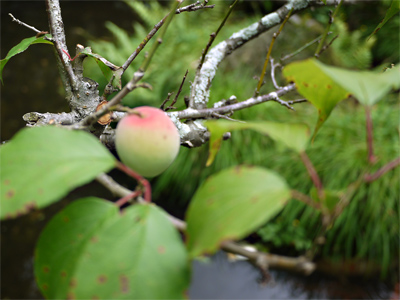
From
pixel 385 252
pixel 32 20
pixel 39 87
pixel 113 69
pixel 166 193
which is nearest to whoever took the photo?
pixel 113 69

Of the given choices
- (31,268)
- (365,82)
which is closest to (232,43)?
(365,82)

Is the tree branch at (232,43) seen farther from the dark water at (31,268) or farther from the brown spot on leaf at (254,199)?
the dark water at (31,268)

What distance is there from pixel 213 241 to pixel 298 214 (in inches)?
65.3

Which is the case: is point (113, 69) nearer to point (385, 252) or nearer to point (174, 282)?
point (174, 282)

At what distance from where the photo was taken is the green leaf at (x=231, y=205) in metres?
0.18

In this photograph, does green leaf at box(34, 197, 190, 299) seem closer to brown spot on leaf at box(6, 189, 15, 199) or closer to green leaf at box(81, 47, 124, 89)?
brown spot on leaf at box(6, 189, 15, 199)

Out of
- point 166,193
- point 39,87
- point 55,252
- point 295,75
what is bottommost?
point 166,193

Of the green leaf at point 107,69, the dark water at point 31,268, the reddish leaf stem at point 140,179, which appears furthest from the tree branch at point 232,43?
the dark water at point 31,268

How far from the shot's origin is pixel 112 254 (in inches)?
7.5

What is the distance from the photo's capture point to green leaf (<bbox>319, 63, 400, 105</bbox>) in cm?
21

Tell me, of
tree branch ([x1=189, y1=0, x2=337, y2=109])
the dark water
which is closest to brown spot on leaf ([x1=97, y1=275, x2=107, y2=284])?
tree branch ([x1=189, y1=0, x2=337, y2=109])

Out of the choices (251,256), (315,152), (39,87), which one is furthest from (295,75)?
(39,87)

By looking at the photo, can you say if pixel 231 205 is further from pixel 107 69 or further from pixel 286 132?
pixel 107 69

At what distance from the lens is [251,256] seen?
0.21m
